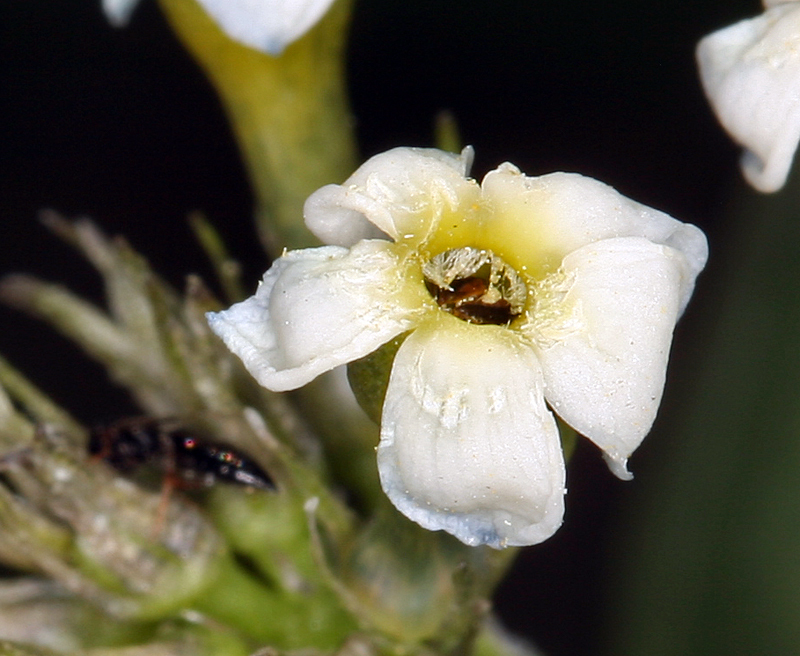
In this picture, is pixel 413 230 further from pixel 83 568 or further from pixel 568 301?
pixel 83 568

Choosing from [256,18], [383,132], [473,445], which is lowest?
[473,445]

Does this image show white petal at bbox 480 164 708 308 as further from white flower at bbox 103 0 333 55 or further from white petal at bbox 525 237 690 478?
white flower at bbox 103 0 333 55

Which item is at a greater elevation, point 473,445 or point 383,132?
point 383,132

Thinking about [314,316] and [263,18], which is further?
[263,18]

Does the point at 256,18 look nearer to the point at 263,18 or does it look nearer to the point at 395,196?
the point at 263,18

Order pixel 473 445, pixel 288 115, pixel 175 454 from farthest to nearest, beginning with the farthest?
pixel 288 115
pixel 175 454
pixel 473 445

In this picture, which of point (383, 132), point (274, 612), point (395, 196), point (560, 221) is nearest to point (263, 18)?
point (395, 196)

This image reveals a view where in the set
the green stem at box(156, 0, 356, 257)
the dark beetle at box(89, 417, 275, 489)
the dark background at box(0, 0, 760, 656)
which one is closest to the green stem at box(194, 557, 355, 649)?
the dark beetle at box(89, 417, 275, 489)

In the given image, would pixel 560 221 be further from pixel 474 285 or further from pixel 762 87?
pixel 762 87

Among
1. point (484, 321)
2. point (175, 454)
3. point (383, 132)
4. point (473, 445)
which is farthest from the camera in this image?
point (383, 132)
